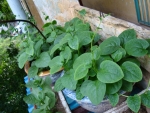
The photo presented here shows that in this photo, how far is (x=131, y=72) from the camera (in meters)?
0.70

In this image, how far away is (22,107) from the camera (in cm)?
238

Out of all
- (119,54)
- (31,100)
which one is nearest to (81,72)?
(119,54)

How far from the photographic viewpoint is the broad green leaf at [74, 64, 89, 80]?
27.7 inches

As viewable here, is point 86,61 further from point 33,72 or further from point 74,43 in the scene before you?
point 33,72

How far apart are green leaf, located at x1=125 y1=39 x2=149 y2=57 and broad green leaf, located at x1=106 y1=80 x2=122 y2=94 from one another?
0.41ft

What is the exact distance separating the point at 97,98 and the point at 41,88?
1.60ft

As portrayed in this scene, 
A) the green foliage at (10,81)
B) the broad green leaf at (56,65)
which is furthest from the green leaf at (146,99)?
the green foliage at (10,81)

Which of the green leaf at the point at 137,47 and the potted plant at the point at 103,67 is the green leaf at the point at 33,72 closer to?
the potted plant at the point at 103,67

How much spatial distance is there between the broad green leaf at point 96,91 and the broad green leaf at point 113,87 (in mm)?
46

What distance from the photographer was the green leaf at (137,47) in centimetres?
72

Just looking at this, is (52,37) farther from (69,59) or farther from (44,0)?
(44,0)

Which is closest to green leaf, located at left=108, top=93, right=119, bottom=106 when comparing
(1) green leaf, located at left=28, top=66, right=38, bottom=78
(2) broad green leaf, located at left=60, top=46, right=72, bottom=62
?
(2) broad green leaf, located at left=60, top=46, right=72, bottom=62

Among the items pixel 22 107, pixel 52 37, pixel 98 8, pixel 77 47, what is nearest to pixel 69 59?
pixel 77 47

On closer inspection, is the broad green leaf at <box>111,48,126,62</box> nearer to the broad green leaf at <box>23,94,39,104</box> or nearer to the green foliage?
the broad green leaf at <box>23,94,39,104</box>
